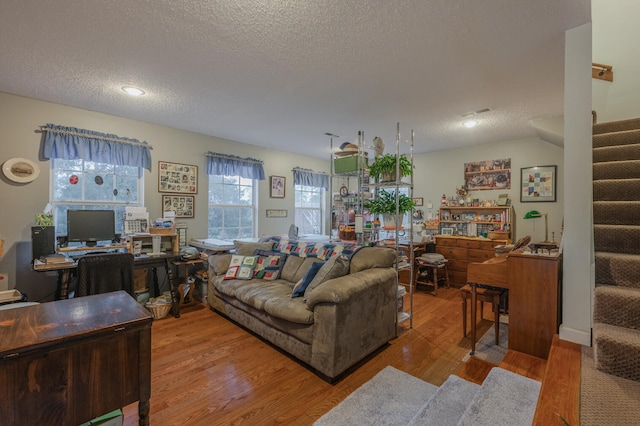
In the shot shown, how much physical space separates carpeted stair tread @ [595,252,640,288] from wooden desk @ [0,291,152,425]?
2.53m

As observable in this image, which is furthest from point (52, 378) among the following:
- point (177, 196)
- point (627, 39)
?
point (627, 39)

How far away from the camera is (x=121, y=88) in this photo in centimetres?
274

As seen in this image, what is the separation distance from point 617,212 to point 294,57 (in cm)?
262

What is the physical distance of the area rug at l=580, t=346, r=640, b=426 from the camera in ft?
3.46

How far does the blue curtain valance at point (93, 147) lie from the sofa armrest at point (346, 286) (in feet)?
9.98

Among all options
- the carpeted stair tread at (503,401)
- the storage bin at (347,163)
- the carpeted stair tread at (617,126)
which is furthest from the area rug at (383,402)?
the carpeted stair tread at (617,126)

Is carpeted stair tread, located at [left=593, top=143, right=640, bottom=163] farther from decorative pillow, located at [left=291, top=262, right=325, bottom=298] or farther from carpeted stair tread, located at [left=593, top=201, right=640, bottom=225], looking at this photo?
decorative pillow, located at [left=291, top=262, right=325, bottom=298]

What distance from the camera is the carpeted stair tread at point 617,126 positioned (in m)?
2.61

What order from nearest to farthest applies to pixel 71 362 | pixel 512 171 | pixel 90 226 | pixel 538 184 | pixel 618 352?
1. pixel 71 362
2. pixel 618 352
3. pixel 90 226
4. pixel 538 184
5. pixel 512 171

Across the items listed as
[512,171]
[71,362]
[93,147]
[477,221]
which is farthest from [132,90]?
[512,171]

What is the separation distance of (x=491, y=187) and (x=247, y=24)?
15.1 feet

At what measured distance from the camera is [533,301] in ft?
6.68

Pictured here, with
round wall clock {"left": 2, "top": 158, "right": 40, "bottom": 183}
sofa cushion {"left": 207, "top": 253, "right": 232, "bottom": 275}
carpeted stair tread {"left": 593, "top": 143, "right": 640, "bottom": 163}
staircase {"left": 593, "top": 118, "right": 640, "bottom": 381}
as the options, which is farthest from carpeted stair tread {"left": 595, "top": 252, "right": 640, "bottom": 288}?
round wall clock {"left": 2, "top": 158, "right": 40, "bottom": 183}

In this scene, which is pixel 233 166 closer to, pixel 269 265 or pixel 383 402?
pixel 269 265
